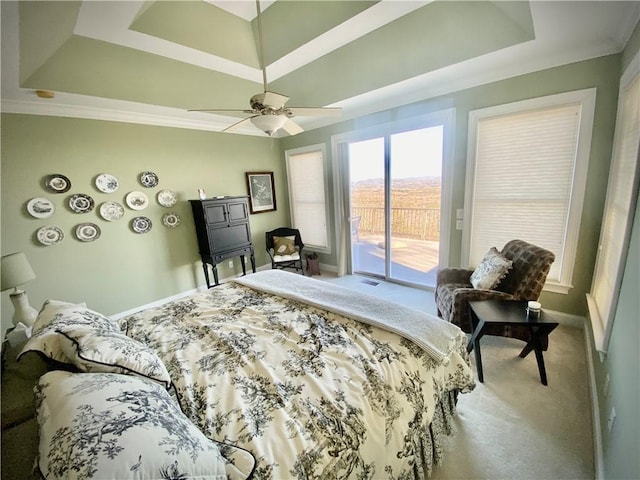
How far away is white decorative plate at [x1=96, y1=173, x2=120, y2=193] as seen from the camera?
9.41ft

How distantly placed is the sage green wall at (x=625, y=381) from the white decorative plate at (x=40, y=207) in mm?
4361

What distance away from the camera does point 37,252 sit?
2.58 meters

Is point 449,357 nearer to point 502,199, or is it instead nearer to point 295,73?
point 502,199

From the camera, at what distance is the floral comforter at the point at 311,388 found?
864 mm

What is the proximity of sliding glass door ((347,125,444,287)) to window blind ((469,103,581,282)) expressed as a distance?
50cm

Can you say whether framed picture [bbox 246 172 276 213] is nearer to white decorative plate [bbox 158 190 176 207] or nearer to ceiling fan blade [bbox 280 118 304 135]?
white decorative plate [bbox 158 190 176 207]

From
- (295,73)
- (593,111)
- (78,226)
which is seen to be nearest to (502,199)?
(593,111)

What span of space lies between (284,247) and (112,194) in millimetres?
2309

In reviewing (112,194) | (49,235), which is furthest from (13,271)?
(112,194)

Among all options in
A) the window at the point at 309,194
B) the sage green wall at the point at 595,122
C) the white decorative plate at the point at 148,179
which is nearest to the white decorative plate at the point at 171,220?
the white decorative plate at the point at 148,179

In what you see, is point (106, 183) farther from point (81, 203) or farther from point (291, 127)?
point (291, 127)

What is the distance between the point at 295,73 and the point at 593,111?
2.75 metres

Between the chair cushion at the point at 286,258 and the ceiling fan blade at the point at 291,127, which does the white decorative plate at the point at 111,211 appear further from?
the ceiling fan blade at the point at 291,127

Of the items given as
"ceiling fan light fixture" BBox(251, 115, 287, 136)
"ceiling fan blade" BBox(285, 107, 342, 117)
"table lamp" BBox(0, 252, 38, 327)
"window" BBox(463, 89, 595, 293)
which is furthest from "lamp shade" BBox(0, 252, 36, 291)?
"window" BBox(463, 89, 595, 293)
